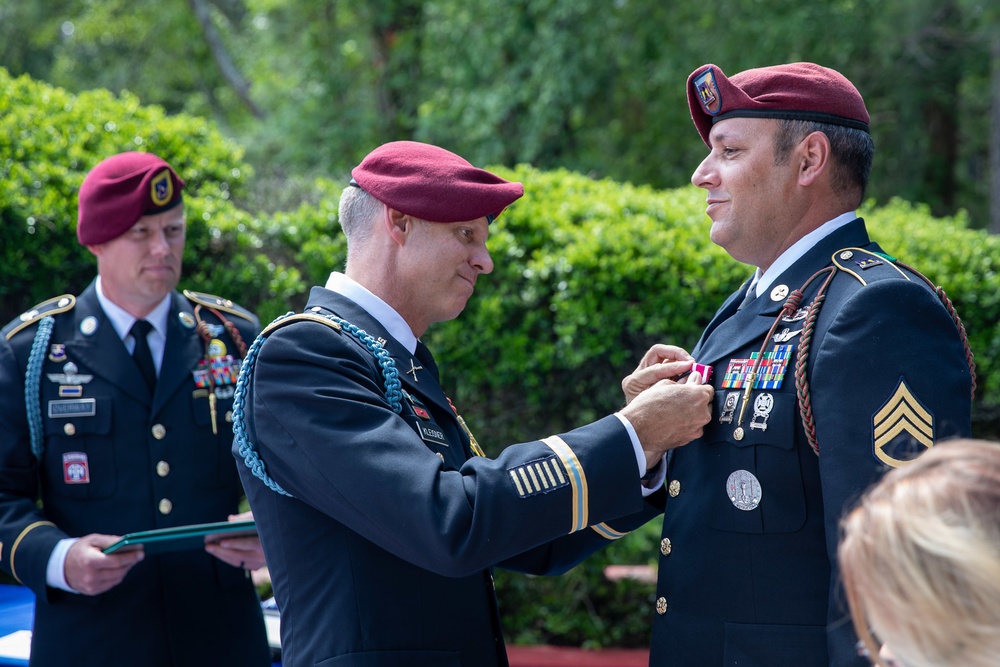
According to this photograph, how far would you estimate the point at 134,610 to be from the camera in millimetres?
3164

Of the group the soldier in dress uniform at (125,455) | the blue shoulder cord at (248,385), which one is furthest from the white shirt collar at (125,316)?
the blue shoulder cord at (248,385)

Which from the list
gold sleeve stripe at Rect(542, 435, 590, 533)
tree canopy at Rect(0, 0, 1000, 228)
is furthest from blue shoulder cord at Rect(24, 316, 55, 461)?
tree canopy at Rect(0, 0, 1000, 228)

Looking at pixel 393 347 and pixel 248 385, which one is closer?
pixel 248 385

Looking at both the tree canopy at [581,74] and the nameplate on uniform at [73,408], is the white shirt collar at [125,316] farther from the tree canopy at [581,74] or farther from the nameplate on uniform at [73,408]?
the tree canopy at [581,74]

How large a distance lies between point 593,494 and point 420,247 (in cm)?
73

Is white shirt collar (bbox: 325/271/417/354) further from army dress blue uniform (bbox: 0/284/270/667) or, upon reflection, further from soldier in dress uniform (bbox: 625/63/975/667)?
army dress blue uniform (bbox: 0/284/270/667)

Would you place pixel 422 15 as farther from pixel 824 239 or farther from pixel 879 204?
pixel 824 239

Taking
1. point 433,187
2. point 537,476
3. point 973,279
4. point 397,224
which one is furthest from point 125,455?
point 973,279

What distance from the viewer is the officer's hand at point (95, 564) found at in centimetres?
296

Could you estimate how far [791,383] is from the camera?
223cm

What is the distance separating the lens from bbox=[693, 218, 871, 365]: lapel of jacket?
7.86 ft

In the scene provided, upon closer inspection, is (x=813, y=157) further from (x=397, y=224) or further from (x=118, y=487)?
(x=118, y=487)

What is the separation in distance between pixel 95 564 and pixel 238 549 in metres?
0.41

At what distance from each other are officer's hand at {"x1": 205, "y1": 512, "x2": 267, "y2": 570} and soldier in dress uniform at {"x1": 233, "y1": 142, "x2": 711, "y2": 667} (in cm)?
80
